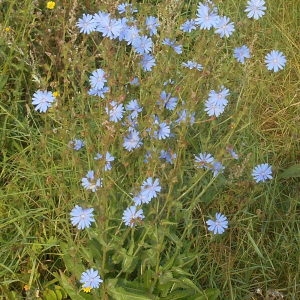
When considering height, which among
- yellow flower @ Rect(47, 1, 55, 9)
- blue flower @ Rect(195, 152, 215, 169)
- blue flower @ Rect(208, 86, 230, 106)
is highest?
yellow flower @ Rect(47, 1, 55, 9)

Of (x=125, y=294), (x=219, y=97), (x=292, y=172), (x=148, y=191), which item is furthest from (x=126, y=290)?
(x=292, y=172)

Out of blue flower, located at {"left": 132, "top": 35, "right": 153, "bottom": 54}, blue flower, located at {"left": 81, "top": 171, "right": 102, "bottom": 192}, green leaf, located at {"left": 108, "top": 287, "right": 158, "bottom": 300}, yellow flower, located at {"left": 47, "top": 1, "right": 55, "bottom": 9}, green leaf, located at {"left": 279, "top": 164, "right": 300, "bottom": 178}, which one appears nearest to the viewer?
blue flower, located at {"left": 81, "top": 171, "right": 102, "bottom": 192}

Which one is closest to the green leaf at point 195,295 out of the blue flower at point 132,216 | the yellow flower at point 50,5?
the blue flower at point 132,216

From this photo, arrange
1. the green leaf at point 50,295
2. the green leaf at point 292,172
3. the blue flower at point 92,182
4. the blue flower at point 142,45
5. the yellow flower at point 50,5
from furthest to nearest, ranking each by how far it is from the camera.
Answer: the yellow flower at point 50,5, the green leaf at point 292,172, the green leaf at point 50,295, the blue flower at point 142,45, the blue flower at point 92,182

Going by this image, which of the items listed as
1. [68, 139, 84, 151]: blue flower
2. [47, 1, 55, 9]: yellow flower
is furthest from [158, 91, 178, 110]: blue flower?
[47, 1, 55, 9]: yellow flower

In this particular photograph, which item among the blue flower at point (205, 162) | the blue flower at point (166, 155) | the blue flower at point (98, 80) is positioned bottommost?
the blue flower at point (205, 162)

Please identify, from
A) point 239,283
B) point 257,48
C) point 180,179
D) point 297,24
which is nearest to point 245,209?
point 239,283

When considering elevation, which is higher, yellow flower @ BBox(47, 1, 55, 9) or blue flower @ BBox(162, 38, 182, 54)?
yellow flower @ BBox(47, 1, 55, 9)

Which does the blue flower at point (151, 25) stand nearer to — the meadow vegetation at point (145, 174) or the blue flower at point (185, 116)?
the meadow vegetation at point (145, 174)

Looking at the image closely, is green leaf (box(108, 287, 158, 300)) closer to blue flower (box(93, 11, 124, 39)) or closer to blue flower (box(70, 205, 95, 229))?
blue flower (box(70, 205, 95, 229))
